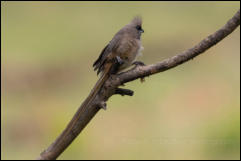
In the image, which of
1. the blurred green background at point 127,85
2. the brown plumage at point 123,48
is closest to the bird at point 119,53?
the brown plumage at point 123,48

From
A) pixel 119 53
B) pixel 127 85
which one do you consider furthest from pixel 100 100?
pixel 127 85

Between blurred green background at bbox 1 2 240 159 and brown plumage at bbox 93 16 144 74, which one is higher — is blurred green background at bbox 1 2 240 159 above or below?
below

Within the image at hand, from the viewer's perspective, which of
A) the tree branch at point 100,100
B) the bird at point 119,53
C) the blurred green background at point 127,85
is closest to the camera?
the tree branch at point 100,100

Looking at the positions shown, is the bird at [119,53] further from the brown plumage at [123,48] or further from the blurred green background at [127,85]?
the blurred green background at [127,85]

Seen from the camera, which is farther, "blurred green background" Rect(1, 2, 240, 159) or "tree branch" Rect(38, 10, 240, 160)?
"blurred green background" Rect(1, 2, 240, 159)

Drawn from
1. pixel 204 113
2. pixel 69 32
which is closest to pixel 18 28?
pixel 69 32

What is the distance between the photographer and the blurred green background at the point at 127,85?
7.52m

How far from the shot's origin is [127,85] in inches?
331

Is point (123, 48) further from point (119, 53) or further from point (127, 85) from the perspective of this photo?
point (127, 85)

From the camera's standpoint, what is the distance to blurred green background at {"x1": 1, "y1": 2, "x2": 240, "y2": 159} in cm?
752

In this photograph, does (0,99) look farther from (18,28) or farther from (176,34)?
(176,34)

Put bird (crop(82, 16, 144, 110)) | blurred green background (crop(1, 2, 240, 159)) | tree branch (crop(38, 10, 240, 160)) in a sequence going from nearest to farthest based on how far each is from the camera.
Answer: tree branch (crop(38, 10, 240, 160)) < bird (crop(82, 16, 144, 110)) < blurred green background (crop(1, 2, 240, 159))

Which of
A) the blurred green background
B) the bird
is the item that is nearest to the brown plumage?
the bird

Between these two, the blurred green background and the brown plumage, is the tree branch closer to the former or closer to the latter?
the brown plumage
